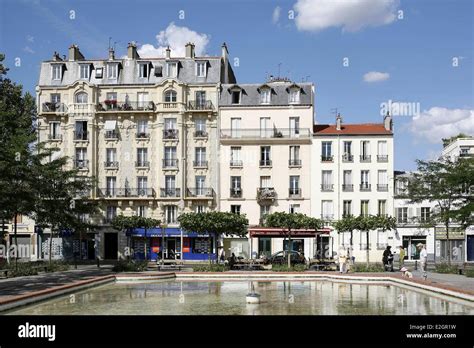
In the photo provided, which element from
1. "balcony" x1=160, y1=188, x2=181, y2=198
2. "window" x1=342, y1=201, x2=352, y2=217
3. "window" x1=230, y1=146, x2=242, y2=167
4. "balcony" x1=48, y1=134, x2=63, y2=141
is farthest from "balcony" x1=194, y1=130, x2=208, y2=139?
"window" x1=342, y1=201, x2=352, y2=217

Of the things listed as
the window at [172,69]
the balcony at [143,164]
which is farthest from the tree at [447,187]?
the window at [172,69]

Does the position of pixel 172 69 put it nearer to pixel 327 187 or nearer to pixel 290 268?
pixel 327 187

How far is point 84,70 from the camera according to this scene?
56.2m

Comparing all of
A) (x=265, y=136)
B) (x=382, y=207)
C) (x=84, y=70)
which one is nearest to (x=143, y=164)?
(x=84, y=70)

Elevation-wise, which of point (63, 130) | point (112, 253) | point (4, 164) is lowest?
point (112, 253)

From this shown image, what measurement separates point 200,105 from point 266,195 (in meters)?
10.5

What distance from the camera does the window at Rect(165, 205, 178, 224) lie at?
5234 cm

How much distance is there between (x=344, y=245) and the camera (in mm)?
51031

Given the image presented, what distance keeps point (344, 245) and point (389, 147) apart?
9634mm
